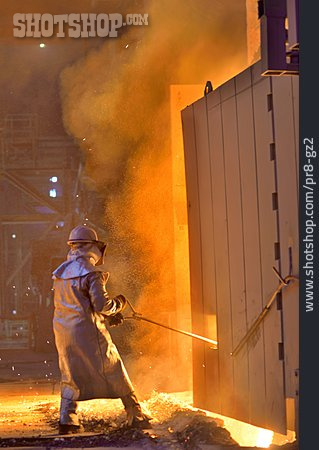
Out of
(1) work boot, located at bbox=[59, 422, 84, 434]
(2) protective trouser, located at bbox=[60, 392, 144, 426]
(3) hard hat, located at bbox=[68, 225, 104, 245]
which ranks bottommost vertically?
(1) work boot, located at bbox=[59, 422, 84, 434]

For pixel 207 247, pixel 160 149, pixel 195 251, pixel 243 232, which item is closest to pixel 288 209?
pixel 243 232

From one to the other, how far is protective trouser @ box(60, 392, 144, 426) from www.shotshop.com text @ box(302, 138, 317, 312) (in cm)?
270

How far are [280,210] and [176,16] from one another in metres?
5.26

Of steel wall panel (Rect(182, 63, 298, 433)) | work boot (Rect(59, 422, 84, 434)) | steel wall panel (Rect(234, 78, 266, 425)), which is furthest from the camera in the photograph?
work boot (Rect(59, 422, 84, 434))

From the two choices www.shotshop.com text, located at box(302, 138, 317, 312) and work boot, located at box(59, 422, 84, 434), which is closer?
www.shotshop.com text, located at box(302, 138, 317, 312)

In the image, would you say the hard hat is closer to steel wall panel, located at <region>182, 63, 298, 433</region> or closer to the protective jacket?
the protective jacket

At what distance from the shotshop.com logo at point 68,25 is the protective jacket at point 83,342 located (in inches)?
274

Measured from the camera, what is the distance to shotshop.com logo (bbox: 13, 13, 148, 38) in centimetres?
1361

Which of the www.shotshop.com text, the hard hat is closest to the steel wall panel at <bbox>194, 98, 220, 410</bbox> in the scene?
the hard hat

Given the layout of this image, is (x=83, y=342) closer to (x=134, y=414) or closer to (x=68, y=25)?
(x=134, y=414)

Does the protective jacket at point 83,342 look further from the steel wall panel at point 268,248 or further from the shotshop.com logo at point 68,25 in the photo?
the shotshop.com logo at point 68,25

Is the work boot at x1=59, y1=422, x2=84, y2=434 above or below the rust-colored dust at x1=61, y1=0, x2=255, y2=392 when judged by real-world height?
below

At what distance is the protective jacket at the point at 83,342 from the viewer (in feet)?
21.8

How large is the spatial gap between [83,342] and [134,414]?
654mm
